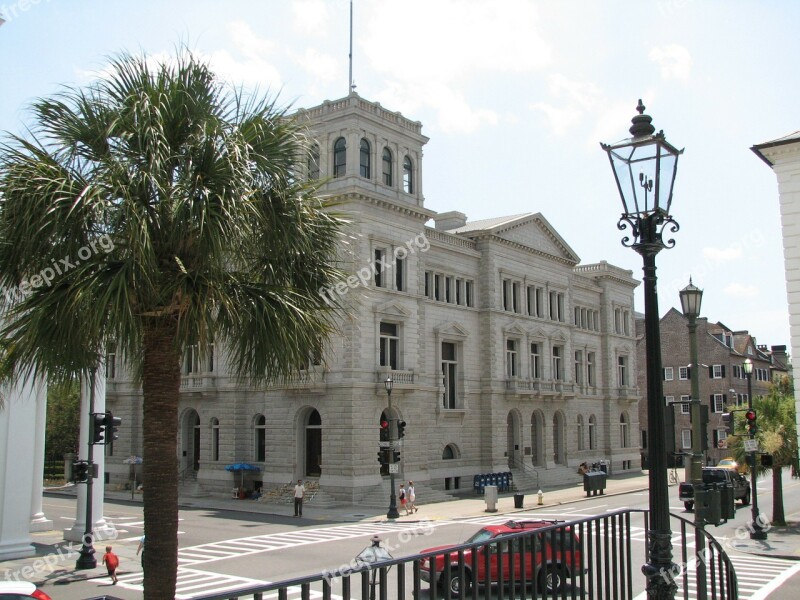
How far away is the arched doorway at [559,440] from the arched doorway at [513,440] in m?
5.82

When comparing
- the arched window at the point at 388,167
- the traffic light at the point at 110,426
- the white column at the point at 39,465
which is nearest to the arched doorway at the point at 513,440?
the arched window at the point at 388,167

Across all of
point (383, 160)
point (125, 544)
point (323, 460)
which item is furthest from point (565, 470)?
point (125, 544)

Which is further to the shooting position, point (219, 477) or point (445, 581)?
point (219, 477)

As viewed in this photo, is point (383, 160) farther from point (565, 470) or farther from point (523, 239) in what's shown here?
point (565, 470)

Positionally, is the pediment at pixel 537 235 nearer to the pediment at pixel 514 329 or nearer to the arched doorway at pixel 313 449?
the pediment at pixel 514 329

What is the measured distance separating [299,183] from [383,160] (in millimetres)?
34580

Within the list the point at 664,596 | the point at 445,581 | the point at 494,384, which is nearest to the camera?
the point at 445,581

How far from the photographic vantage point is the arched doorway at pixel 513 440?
5247 cm

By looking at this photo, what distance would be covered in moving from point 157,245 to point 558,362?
52.5m

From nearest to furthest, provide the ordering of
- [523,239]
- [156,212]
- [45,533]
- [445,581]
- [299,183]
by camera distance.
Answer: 1. [445,581]
2. [156,212]
3. [299,183]
4. [45,533]
5. [523,239]

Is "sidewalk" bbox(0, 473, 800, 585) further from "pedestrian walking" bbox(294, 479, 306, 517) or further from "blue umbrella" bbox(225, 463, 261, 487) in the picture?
"blue umbrella" bbox(225, 463, 261, 487)

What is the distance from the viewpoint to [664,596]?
788 centimetres

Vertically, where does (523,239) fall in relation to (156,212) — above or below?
above

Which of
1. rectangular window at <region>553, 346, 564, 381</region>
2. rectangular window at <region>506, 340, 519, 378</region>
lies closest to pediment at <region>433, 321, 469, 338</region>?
rectangular window at <region>506, 340, 519, 378</region>
